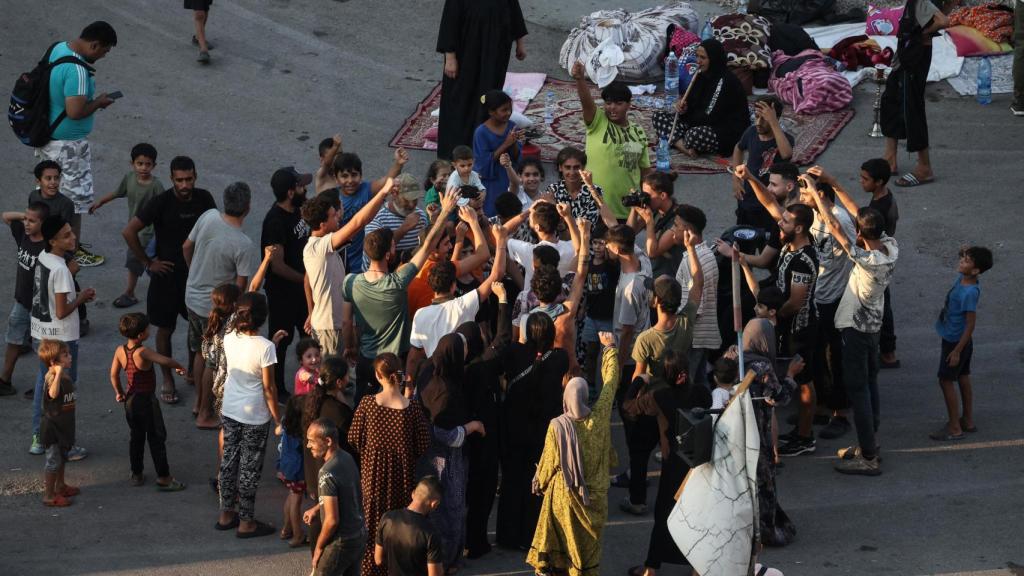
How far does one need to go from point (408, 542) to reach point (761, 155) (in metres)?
5.34

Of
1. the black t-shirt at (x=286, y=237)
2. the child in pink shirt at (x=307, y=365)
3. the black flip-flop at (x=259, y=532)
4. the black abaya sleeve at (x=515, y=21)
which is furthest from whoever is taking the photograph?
the black abaya sleeve at (x=515, y=21)

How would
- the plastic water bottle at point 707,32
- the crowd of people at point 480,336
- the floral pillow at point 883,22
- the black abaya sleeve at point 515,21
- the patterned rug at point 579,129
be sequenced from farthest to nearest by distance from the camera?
the floral pillow at point 883,22, the plastic water bottle at point 707,32, the patterned rug at point 579,129, the black abaya sleeve at point 515,21, the crowd of people at point 480,336

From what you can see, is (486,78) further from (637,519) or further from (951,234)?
(637,519)

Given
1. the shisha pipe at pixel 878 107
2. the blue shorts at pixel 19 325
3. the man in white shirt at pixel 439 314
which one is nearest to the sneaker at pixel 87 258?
the blue shorts at pixel 19 325

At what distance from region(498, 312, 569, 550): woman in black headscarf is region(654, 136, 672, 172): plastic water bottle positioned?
5.99 meters

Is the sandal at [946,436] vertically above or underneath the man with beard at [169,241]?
underneath

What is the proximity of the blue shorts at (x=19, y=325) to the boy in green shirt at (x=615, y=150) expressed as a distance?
4.37 m

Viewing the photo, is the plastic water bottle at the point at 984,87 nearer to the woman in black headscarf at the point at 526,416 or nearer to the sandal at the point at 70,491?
the woman in black headscarf at the point at 526,416

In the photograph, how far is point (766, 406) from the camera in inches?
309

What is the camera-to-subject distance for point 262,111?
575 inches

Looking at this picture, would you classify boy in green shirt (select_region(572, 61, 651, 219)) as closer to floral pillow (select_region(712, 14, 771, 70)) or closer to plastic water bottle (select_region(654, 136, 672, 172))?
plastic water bottle (select_region(654, 136, 672, 172))

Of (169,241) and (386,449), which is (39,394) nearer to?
(169,241)

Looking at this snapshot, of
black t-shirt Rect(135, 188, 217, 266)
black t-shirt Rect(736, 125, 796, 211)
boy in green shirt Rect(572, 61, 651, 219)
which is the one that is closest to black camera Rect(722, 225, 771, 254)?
black t-shirt Rect(736, 125, 796, 211)

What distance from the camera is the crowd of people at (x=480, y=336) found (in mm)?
7375
